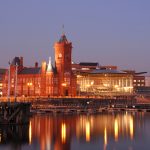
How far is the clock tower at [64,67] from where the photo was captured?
439 feet

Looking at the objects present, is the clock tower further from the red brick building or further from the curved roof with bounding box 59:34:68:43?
the curved roof with bounding box 59:34:68:43

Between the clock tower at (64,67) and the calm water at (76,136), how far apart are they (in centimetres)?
5708

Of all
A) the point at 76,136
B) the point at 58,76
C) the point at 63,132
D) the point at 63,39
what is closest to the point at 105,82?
the point at 63,39

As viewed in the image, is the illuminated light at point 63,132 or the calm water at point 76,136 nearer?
the calm water at point 76,136

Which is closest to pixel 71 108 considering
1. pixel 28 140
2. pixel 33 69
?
pixel 33 69

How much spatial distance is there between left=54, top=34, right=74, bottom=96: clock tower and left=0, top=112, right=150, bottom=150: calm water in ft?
187

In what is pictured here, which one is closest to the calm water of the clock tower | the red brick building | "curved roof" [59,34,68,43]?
the red brick building

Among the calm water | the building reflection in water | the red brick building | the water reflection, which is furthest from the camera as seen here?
the red brick building

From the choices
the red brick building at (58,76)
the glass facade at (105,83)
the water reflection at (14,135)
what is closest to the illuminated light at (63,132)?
the water reflection at (14,135)

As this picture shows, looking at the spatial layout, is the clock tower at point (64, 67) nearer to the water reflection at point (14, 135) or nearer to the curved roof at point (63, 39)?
the curved roof at point (63, 39)

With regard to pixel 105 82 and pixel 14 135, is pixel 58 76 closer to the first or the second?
pixel 105 82

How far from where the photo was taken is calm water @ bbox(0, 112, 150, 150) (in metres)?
50.8

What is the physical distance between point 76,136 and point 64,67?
76.0 m

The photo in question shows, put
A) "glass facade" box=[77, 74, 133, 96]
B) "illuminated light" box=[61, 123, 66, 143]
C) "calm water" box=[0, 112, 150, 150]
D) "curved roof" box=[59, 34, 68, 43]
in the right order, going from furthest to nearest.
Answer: "glass facade" box=[77, 74, 133, 96] → "curved roof" box=[59, 34, 68, 43] → "illuminated light" box=[61, 123, 66, 143] → "calm water" box=[0, 112, 150, 150]
